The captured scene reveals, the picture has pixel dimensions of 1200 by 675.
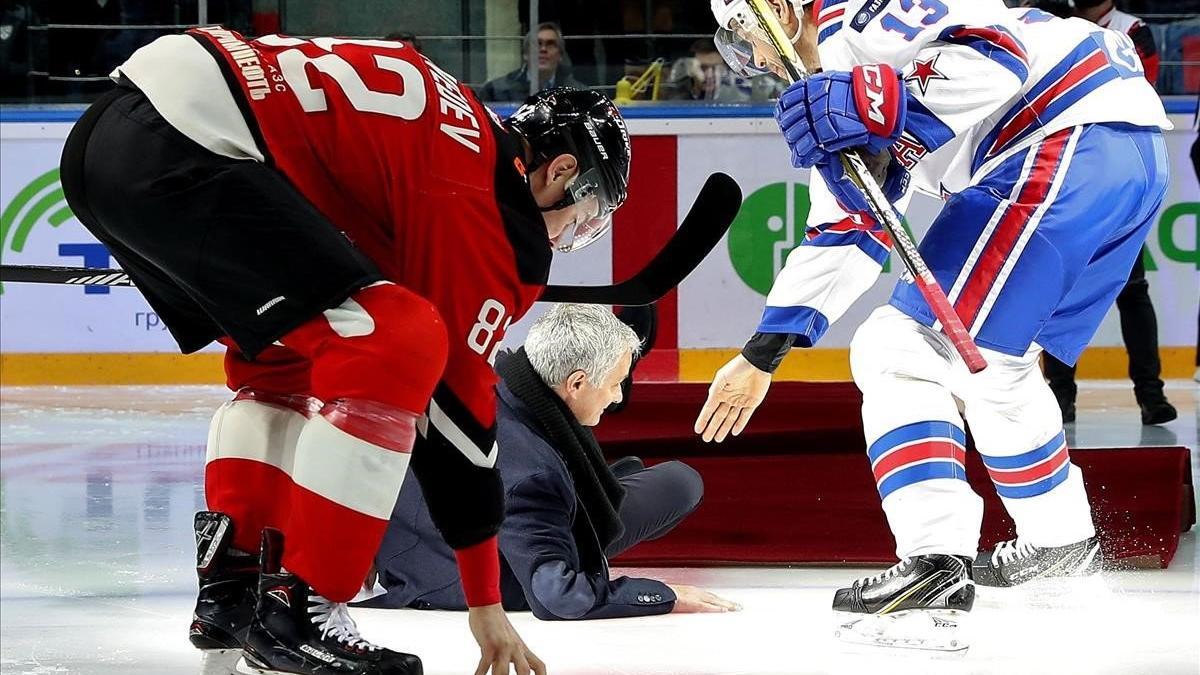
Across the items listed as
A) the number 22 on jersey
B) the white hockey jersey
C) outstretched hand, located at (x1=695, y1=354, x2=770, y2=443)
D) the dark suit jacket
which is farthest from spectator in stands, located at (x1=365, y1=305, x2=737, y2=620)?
the number 22 on jersey

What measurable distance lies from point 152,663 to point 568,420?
762mm

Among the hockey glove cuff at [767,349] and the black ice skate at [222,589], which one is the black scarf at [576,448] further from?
the black ice skate at [222,589]

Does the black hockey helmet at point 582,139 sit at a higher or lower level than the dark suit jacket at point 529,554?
higher

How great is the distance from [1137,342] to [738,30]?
9.39 feet

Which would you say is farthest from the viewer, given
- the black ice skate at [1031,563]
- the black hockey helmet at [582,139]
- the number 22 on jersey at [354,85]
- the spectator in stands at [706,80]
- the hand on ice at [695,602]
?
the spectator in stands at [706,80]

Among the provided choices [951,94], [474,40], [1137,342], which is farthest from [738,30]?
[474,40]

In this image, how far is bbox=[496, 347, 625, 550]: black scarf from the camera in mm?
2691

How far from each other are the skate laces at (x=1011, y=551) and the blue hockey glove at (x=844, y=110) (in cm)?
81

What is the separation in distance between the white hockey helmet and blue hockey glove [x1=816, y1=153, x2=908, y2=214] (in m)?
0.24

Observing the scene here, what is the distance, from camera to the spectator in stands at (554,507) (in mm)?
2584

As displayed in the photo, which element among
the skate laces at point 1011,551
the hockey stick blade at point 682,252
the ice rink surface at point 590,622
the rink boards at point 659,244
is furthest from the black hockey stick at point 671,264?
the rink boards at point 659,244

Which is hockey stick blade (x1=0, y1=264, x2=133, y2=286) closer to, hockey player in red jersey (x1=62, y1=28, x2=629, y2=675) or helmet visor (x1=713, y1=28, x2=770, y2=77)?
hockey player in red jersey (x1=62, y1=28, x2=629, y2=675)

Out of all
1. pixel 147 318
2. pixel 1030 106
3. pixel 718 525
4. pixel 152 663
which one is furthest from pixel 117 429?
pixel 1030 106

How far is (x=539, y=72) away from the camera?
638cm
